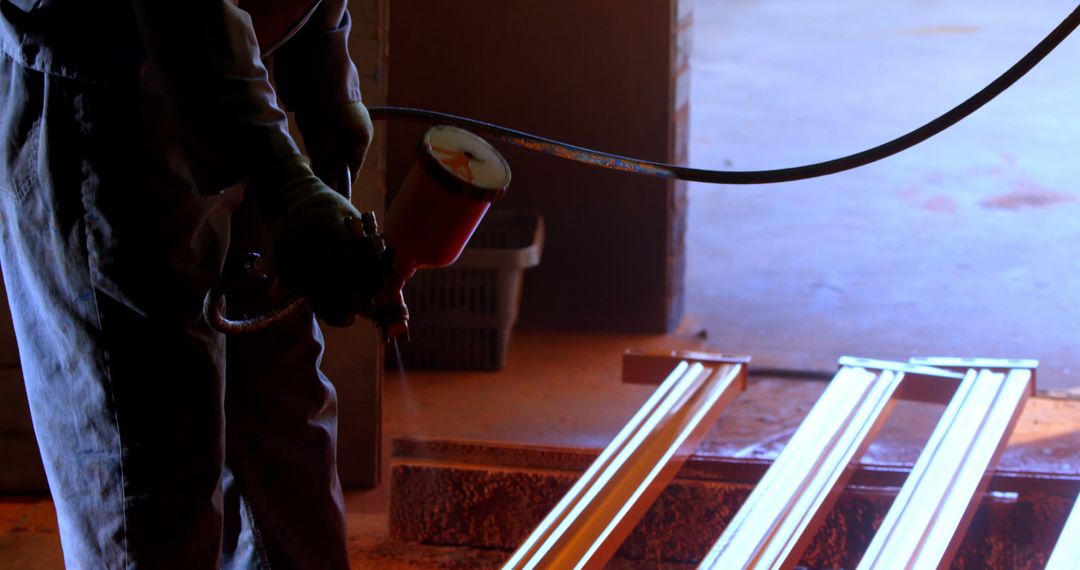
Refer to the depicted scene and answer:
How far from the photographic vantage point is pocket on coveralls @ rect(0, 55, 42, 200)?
4.00 ft

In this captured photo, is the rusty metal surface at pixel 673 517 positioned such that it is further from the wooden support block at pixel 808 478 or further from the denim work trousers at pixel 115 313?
the denim work trousers at pixel 115 313

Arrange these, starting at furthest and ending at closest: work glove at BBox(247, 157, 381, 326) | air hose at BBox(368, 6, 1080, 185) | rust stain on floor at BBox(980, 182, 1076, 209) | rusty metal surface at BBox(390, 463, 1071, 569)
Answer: rust stain on floor at BBox(980, 182, 1076, 209), rusty metal surface at BBox(390, 463, 1071, 569), air hose at BBox(368, 6, 1080, 185), work glove at BBox(247, 157, 381, 326)

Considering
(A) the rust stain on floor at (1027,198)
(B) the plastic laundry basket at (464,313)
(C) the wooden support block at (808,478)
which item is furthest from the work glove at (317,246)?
(A) the rust stain on floor at (1027,198)

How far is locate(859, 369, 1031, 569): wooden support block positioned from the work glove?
2.55 ft

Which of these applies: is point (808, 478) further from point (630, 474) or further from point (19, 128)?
point (19, 128)

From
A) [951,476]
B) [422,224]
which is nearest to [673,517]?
[951,476]

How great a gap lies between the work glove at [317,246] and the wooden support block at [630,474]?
0.53 meters

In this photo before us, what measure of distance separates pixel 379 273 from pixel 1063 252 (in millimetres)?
3674

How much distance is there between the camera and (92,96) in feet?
3.95

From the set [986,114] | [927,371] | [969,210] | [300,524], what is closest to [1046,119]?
[986,114]

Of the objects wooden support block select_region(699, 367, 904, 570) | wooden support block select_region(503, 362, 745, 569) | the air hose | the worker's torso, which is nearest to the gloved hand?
Answer: the air hose

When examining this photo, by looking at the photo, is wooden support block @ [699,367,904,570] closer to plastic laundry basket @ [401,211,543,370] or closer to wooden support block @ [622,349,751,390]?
wooden support block @ [622,349,751,390]

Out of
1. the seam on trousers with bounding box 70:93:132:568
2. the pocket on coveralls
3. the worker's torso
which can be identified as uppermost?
the worker's torso

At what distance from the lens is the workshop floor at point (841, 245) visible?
270 cm
